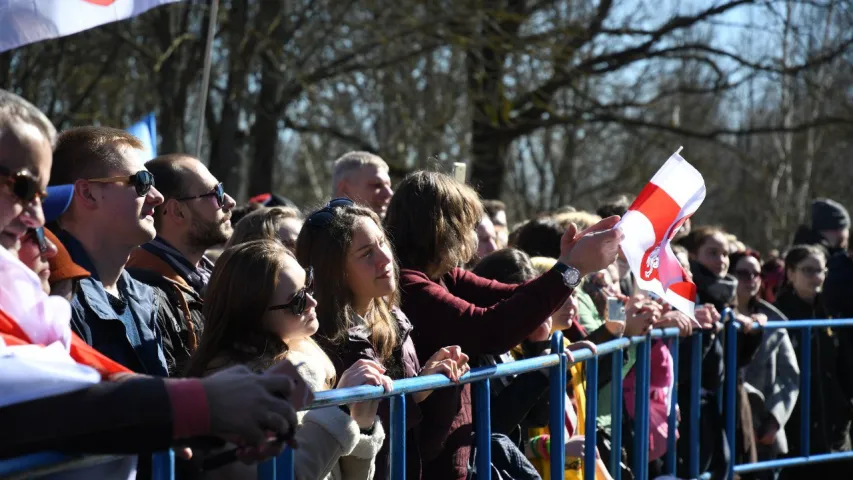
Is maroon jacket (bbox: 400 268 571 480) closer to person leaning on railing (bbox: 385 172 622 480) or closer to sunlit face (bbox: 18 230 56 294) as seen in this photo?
person leaning on railing (bbox: 385 172 622 480)

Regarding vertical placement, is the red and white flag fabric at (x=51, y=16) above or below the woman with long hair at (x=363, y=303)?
above

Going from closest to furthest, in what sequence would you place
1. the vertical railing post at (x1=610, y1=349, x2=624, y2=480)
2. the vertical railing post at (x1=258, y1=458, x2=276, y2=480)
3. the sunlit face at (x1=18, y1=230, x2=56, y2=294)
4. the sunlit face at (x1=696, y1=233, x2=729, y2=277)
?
the sunlit face at (x1=18, y1=230, x2=56, y2=294), the vertical railing post at (x1=258, y1=458, x2=276, y2=480), the vertical railing post at (x1=610, y1=349, x2=624, y2=480), the sunlit face at (x1=696, y1=233, x2=729, y2=277)

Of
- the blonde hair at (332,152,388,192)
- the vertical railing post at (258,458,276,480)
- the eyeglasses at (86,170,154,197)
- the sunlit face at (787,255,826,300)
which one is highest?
the blonde hair at (332,152,388,192)

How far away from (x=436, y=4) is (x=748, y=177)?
93.5 feet

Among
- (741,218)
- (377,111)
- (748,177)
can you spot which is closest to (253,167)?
(377,111)

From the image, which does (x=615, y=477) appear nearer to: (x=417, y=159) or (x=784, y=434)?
(x=784, y=434)

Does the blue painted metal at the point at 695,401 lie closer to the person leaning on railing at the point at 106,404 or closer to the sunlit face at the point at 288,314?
the sunlit face at the point at 288,314

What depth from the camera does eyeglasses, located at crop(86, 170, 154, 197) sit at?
124 inches

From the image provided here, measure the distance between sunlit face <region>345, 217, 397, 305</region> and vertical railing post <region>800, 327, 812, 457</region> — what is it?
4.14 m

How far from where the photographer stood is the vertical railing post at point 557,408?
399 cm

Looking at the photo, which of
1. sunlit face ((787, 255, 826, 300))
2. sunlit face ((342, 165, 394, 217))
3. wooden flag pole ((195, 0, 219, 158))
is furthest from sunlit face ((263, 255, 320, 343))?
sunlit face ((787, 255, 826, 300))

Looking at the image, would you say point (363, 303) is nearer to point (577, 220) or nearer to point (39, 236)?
point (39, 236)

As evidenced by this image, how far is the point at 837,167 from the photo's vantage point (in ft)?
124

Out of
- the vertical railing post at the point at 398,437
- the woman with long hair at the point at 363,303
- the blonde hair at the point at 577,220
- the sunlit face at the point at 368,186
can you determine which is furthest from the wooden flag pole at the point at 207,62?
the vertical railing post at the point at 398,437
